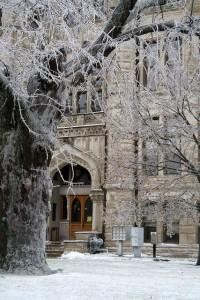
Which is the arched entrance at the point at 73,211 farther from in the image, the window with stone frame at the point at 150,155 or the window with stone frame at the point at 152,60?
the window with stone frame at the point at 152,60

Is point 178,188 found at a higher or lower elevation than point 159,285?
higher

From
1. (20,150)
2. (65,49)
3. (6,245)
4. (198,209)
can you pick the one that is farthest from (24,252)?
(198,209)

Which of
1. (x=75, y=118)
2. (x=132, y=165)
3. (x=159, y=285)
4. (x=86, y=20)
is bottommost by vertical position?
(x=159, y=285)

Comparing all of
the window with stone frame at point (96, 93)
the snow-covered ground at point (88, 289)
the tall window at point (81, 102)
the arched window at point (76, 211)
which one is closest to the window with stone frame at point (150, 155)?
the window with stone frame at point (96, 93)

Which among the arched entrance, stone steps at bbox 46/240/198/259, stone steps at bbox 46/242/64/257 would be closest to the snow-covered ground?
stone steps at bbox 46/242/64/257

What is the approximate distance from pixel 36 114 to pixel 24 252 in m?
2.58

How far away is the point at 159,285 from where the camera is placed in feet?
28.6

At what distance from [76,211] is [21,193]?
18.1 meters

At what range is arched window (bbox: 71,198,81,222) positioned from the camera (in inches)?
1109

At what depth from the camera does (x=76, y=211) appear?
2838 cm

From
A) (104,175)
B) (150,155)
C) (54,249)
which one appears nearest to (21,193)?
(150,155)

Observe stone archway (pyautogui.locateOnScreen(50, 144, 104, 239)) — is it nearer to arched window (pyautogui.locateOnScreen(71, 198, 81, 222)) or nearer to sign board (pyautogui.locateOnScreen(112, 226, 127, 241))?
arched window (pyautogui.locateOnScreen(71, 198, 81, 222))

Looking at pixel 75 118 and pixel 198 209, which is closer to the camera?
pixel 198 209

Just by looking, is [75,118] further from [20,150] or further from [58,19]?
[58,19]
